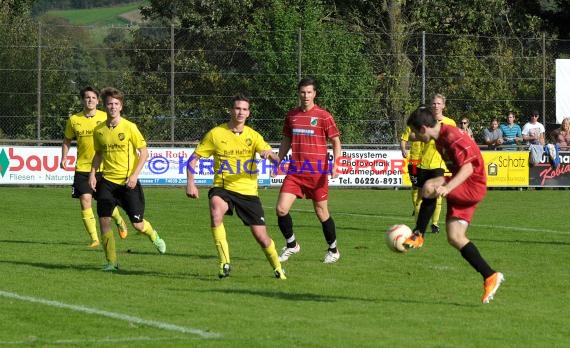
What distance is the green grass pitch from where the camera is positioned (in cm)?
871

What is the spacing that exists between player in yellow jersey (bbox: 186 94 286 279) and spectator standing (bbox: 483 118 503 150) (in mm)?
20673

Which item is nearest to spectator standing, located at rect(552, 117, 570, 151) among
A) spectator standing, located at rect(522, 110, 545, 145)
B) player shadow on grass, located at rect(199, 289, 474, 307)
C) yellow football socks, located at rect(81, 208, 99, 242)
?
spectator standing, located at rect(522, 110, 545, 145)

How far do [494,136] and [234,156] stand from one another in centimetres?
2092

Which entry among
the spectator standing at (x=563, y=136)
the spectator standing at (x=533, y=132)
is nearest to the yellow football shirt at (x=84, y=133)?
the spectator standing at (x=533, y=132)

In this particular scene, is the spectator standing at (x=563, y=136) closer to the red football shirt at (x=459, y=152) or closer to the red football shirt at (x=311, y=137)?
the red football shirt at (x=311, y=137)

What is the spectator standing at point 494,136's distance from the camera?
32031mm

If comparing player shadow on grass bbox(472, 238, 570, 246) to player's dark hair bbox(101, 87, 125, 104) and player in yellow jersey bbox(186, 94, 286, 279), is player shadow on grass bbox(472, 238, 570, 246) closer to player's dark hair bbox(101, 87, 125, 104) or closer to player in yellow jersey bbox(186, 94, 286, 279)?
player in yellow jersey bbox(186, 94, 286, 279)

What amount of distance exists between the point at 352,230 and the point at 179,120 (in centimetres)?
1341

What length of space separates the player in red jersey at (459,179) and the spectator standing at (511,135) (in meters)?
21.9

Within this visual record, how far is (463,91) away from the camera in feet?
109

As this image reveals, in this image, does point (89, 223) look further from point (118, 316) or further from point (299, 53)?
point (299, 53)

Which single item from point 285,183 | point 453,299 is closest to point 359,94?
Result: point 285,183

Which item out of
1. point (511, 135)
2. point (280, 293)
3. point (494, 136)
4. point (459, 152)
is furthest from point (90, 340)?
point (511, 135)

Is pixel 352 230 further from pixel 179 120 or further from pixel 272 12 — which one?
pixel 272 12
